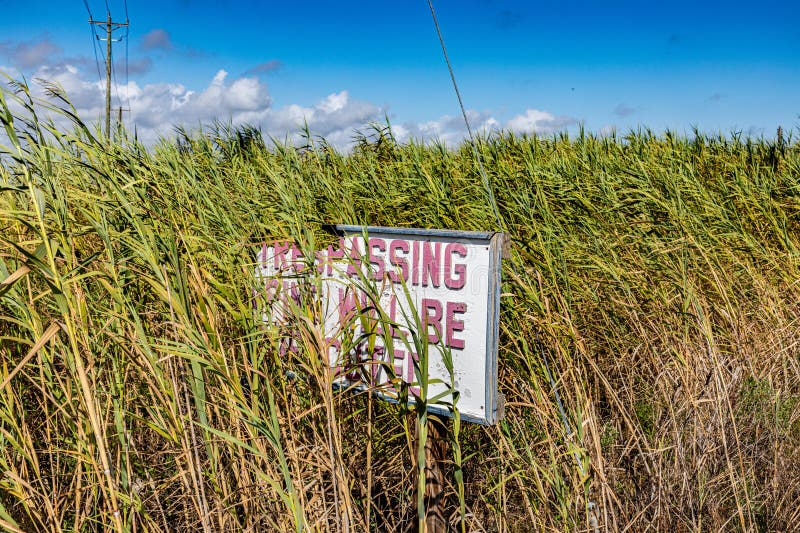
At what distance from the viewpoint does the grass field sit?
1775 mm

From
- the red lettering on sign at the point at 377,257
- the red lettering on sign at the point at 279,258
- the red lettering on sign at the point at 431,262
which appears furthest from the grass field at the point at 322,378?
the red lettering on sign at the point at 431,262

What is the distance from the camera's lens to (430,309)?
2.05 m

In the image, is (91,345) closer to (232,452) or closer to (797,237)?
(232,452)

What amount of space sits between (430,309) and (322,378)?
0.46 meters

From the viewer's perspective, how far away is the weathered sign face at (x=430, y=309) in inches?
74.3

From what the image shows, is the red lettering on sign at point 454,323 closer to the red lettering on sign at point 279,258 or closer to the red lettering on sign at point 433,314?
the red lettering on sign at point 433,314

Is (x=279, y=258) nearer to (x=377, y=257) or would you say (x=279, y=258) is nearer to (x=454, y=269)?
(x=377, y=257)

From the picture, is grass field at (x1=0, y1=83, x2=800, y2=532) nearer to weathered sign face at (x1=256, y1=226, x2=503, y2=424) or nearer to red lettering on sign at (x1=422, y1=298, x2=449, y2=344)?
weathered sign face at (x1=256, y1=226, x2=503, y2=424)

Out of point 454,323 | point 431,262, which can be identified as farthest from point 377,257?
point 454,323

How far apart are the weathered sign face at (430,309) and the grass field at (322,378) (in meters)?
0.16

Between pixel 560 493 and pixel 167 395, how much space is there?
4.25ft

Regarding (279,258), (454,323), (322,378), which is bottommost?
(322,378)

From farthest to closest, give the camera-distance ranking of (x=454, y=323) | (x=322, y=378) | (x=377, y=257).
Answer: (x=377, y=257) → (x=454, y=323) → (x=322, y=378)

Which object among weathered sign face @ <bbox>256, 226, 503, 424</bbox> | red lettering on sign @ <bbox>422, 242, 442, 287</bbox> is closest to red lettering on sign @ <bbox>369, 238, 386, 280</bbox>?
weathered sign face @ <bbox>256, 226, 503, 424</bbox>
